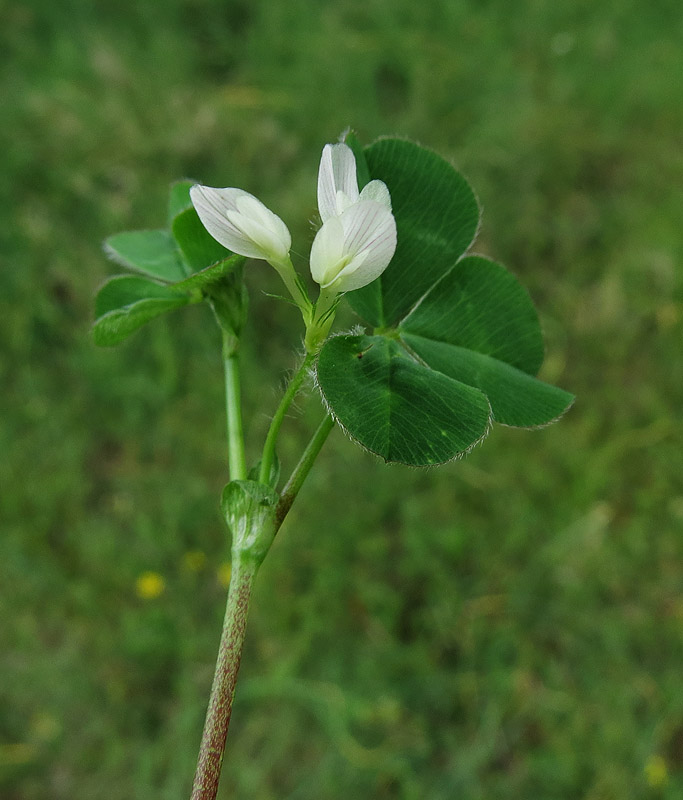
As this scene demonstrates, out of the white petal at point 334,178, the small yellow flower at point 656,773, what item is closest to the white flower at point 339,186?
the white petal at point 334,178

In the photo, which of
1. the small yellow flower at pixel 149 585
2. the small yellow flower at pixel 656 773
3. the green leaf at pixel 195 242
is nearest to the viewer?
the green leaf at pixel 195 242

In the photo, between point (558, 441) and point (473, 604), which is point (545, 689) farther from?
point (558, 441)

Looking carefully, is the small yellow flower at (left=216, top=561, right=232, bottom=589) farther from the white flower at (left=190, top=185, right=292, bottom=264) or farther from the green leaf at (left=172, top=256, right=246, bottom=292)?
the white flower at (left=190, top=185, right=292, bottom=264)

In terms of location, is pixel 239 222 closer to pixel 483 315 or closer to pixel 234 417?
pixel 234 417

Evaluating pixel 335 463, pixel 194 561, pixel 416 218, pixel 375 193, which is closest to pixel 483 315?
pixel 416 218

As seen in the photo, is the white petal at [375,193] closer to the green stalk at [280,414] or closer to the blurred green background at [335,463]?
the green stalk at [280,414]

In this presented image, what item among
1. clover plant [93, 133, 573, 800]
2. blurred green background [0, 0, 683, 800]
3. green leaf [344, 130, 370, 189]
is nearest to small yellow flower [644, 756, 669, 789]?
blurred green background [0, 0, 683, 800]

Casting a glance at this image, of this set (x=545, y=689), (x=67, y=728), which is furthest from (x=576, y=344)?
(x=67, y=728)
